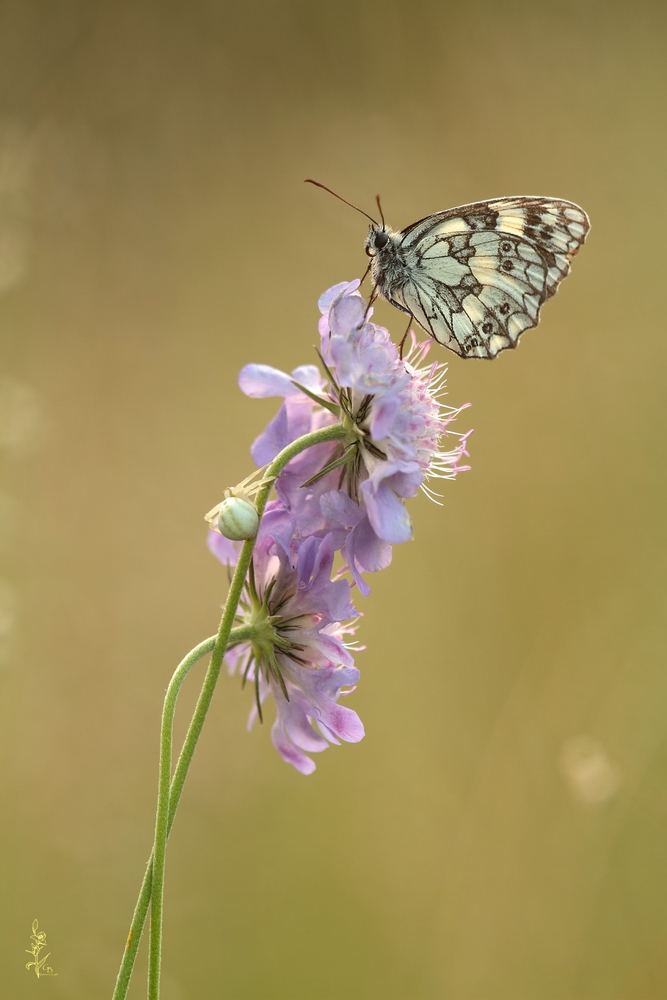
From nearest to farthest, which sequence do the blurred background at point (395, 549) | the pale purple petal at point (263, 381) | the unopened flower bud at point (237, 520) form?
the unopened flower bud at point (237, 520) → the pale purple petal at point (263, 381) → the blurred background at point (395, 549)

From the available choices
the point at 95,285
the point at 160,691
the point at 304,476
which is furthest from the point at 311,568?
the point at 95,285

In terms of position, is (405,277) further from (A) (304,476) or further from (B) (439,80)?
(B) (439,80)

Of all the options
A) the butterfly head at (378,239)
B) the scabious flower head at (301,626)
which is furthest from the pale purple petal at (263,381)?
the butterfly head at (378,239)

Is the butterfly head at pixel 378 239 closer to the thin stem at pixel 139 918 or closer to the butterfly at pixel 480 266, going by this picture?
the butterfly at pixel 480 266

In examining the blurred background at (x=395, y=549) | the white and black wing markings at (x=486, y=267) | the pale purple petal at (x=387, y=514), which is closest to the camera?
the pale purple petal at (x=387, y=514)

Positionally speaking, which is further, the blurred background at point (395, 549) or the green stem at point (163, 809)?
the blurred background at point (395, 549)

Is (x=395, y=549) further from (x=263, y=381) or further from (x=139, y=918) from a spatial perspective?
(x=139, y=918)

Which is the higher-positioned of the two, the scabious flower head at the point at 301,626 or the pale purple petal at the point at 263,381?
the pale purple petal at the point at 263,381
